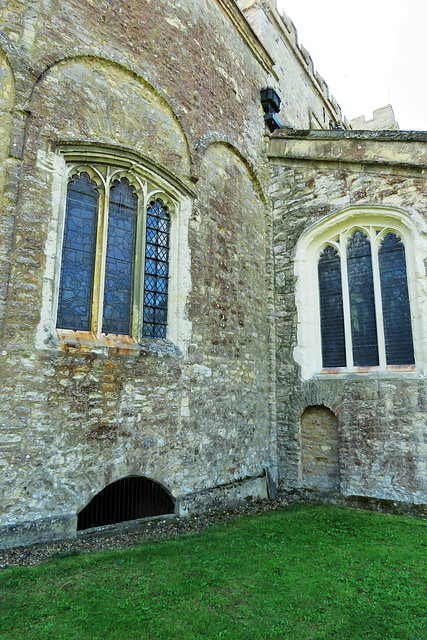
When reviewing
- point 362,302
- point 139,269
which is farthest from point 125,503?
point 362,302

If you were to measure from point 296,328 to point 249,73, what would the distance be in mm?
5718

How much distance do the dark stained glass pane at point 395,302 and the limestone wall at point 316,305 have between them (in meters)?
0.16

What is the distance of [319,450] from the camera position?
707 cm

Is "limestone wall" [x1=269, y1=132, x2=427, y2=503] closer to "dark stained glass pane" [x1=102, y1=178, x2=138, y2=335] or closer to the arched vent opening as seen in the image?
the arched vent opening

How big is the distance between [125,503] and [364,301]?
514 cm

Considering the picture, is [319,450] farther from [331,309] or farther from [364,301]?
[364,301]

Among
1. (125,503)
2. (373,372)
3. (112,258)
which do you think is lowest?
(125,503)

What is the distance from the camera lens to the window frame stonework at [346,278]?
6.64 meters

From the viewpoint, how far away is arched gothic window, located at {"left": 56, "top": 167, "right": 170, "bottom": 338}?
16.6 ft

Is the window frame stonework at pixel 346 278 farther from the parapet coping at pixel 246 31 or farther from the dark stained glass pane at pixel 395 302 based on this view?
the parapet coping at pixel 246 31

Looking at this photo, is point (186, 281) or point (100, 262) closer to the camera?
point (100, 262)

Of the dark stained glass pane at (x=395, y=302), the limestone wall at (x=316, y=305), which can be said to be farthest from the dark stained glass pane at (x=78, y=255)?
the dark stained glass pane at (x=395, y=302)

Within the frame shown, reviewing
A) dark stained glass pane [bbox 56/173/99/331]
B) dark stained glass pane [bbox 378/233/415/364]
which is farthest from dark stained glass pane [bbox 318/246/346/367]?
dark stained glass pane [bbox 56/173/99/331]

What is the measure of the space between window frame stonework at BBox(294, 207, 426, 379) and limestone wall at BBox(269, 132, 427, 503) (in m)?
0.02
